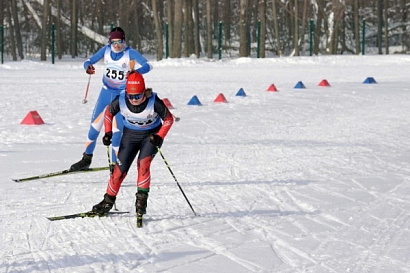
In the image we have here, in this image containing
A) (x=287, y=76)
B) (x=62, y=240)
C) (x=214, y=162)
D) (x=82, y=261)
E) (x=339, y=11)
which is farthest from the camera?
(x=339, y=11)

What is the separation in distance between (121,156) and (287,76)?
1954 centimetres

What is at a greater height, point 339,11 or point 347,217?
point 339,11

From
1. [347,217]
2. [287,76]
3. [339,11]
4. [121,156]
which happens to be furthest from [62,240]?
[339,11]

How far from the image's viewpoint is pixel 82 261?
18.1 ft

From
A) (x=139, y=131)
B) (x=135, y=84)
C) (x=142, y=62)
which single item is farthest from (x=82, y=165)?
(x=135, y=84)

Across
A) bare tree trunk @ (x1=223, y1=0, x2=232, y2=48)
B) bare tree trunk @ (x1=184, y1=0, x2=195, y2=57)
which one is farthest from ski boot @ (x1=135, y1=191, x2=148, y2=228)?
bare tree trunk @ (x1=223, y1=0, x2=232, y2=48)

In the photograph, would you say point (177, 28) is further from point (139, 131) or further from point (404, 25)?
point (139, 131)

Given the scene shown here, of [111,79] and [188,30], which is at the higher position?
[188,30]

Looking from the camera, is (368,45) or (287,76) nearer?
(287,76)

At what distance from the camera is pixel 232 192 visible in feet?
27.0

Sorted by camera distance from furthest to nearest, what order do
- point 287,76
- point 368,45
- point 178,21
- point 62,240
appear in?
point 368,45
point 178,21
point 287,76
point 62,240

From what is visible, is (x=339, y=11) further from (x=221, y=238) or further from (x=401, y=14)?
(x=221, y=238)

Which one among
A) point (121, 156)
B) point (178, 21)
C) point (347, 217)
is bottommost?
point (347, 217)

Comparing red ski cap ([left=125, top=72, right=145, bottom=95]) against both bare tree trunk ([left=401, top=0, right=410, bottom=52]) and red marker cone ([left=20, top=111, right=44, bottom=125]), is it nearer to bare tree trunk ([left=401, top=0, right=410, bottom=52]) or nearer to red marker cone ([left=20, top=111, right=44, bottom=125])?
red marker cone ([left=20, top=111, right=44, bottom=125])
